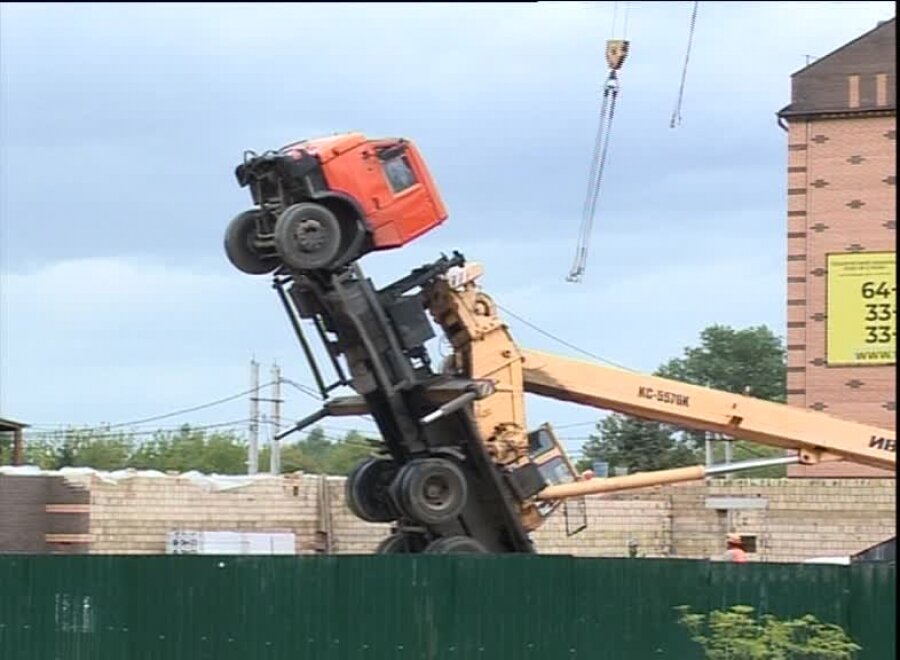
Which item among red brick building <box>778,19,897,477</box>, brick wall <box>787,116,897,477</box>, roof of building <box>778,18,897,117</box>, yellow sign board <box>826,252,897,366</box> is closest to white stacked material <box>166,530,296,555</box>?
brick wall <box>787,116,897,477</box>

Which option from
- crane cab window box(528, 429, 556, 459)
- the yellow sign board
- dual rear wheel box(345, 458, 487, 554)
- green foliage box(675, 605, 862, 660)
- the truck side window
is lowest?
green foliage box(675, 605, 862, 660)

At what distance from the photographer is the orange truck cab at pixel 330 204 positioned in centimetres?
1614

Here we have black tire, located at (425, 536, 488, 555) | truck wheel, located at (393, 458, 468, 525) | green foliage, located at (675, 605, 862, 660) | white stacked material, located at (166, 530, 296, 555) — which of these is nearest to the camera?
green foliage, located at (675, 605, 862, 660)

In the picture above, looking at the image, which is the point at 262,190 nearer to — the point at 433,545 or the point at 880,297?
the point at 433,545

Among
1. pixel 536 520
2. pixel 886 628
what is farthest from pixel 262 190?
pixel 886 628

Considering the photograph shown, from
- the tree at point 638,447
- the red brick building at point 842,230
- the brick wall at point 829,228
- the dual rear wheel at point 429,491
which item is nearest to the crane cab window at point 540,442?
the dual rear wheel at point 429,491

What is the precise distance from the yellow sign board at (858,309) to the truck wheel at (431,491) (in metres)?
27.4

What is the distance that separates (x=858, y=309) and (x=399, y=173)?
2797 cm

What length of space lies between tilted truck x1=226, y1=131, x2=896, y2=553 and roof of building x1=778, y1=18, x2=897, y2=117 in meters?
25.0

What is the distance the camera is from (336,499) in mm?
35406

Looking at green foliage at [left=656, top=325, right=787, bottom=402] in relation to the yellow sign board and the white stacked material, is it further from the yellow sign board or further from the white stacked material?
the white stacked material

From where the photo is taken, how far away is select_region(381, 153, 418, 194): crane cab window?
55.1 feet

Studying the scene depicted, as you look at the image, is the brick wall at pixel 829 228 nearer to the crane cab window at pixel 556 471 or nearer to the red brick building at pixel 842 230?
the red brick building at pixel 842 230

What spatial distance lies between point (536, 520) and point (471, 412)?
60.2 inches
